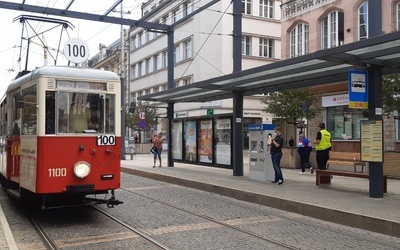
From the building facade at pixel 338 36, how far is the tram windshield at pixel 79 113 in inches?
680

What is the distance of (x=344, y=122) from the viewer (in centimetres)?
2522

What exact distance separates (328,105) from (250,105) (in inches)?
580

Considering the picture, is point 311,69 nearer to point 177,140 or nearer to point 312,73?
point 312,73

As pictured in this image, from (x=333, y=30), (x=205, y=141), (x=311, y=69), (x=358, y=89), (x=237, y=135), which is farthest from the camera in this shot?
(x=333, y=30)

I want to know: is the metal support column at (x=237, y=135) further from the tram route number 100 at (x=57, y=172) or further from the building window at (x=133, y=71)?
the building window at (x=133, y=71)

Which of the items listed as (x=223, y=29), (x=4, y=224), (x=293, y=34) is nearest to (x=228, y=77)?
(x=4, y=224)

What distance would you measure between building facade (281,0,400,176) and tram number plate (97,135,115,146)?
1720cm

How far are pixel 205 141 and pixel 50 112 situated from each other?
430 inches

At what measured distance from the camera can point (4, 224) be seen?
8086 millimetres

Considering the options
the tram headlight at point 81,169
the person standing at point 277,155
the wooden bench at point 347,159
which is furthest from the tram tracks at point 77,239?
the wooden bench at point 347,159

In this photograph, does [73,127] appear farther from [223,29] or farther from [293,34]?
[223,29]

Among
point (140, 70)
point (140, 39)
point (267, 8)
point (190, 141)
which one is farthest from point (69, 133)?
point (140, 39)

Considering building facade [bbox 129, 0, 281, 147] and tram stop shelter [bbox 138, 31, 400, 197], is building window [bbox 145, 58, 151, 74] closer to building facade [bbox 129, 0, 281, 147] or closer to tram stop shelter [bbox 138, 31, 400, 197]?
building facade [bbox 129, 0, 281, 147]

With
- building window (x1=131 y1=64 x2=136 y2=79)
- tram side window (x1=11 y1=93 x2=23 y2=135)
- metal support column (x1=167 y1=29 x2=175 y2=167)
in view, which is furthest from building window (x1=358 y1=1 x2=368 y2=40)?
building window (x1=131 y1=64 x2=136 y2=79)
